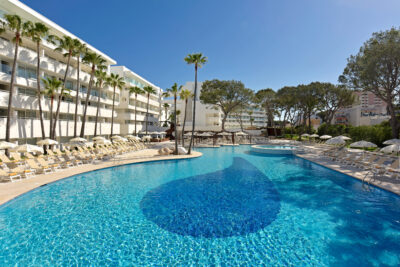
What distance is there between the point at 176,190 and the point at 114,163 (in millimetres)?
8627

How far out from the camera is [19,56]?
17781mm

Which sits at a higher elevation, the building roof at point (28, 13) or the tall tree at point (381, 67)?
the building roof at point (28, 13)

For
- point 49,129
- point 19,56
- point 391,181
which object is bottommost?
point 391,181


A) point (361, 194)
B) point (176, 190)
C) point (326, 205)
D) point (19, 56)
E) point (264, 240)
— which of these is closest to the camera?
point (264, 240)

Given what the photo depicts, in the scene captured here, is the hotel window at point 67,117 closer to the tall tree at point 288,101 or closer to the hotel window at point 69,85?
the hotel window at point 69,85

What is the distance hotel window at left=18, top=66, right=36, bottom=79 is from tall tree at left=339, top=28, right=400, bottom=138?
34.4m

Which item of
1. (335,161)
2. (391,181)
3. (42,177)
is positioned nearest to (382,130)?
(335,161)

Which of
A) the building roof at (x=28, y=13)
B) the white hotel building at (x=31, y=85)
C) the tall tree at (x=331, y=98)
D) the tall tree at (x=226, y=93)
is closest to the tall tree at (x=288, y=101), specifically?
the tall tree at (x=331, y=98)

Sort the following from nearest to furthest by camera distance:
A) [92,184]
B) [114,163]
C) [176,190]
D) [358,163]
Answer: [176,190] < [92,184] < [358,163] < [114,163]

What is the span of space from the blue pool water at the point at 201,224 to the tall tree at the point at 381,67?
1344 centimetres

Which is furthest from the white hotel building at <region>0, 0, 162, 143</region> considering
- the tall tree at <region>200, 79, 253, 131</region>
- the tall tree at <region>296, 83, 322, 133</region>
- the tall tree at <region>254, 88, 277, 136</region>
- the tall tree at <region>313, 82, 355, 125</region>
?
the tall tree at <region>313, 82, 355, 125</region>

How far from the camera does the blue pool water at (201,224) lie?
5004 mm

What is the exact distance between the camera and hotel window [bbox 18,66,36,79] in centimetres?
1844

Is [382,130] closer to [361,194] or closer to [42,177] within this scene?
[361,194]
